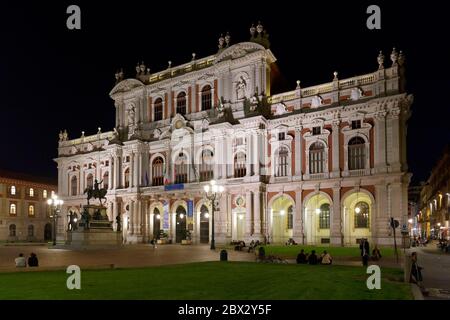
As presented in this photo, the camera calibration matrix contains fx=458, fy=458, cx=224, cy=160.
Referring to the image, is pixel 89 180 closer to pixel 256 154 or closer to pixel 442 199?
pixel 256 154

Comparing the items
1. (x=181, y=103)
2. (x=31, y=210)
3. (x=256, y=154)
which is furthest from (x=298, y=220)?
(x=31, y=210)

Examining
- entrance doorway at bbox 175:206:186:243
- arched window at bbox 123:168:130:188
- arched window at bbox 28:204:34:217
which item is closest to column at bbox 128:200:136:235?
arched window at bbox 123:168:130:188

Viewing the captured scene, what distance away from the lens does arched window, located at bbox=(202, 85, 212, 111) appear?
56844 mm

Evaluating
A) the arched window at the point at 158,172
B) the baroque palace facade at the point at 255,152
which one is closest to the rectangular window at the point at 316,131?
the baroque palace facade at the point at 255,152

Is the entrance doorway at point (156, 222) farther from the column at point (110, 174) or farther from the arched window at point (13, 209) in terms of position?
the arched window at point (13, 209)

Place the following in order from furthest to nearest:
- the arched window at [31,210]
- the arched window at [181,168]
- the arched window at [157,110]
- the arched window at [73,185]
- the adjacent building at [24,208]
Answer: the arched window at [31,210] → the adjacent building at [24,208] → the arched window at [73,185] → the arched window at [157,110] → the arched window at [181,168]

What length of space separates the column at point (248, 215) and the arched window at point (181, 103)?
15765 millimetres

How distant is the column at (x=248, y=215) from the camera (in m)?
49.4

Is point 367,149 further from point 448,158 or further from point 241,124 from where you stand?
point 448,158

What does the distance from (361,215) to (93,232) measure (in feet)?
86.9

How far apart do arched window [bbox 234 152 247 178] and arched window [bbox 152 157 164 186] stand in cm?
1188
